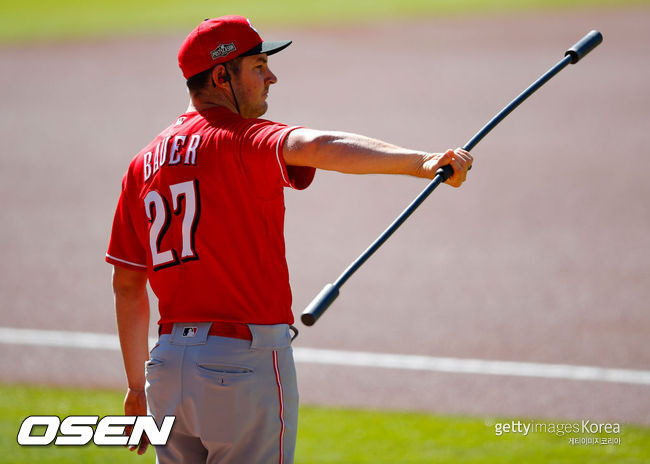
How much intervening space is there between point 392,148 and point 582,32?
14.7 metres

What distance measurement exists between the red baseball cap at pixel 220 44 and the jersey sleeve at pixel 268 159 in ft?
1.04

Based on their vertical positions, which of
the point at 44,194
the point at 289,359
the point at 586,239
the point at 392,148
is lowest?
the point at 586,239

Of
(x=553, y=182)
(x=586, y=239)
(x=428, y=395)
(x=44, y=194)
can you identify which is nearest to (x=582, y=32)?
(x=553, y=182)

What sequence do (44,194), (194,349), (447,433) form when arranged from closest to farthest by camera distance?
(194,349) → (447,433) → (44,194)

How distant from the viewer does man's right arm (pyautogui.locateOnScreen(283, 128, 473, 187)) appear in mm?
2902

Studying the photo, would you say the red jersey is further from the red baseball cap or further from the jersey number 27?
the red baseball cap

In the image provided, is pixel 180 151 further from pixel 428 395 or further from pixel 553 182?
pixel 553 182

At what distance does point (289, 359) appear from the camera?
10.8ft

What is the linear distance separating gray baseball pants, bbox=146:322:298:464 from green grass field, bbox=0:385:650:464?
2.33 meters

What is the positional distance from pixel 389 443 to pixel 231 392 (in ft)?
9.23

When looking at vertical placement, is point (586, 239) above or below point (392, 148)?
below

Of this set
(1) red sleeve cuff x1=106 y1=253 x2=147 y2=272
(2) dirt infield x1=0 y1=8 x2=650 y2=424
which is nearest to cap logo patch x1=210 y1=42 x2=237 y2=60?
(1) red sleeve cuff x1=106 y1=253 x2=147 y2=272

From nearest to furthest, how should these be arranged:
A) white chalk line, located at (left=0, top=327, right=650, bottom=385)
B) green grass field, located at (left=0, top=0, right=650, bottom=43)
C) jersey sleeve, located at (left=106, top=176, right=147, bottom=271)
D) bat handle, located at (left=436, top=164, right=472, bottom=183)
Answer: bat handle, located at (left=436, top=164, right=472, bottom=183) → jersey sleeve, located at (left=106, top=176, right=147, bottom=271) → white chalk line, located at (left=0, top=327, right=650, bottom=385) → green grass field, located at (left=0, top=0, right=650, bottom=43)

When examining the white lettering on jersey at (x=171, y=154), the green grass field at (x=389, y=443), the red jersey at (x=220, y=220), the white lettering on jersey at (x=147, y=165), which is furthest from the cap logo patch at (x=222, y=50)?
the green grass field at (x=389, y=443)
